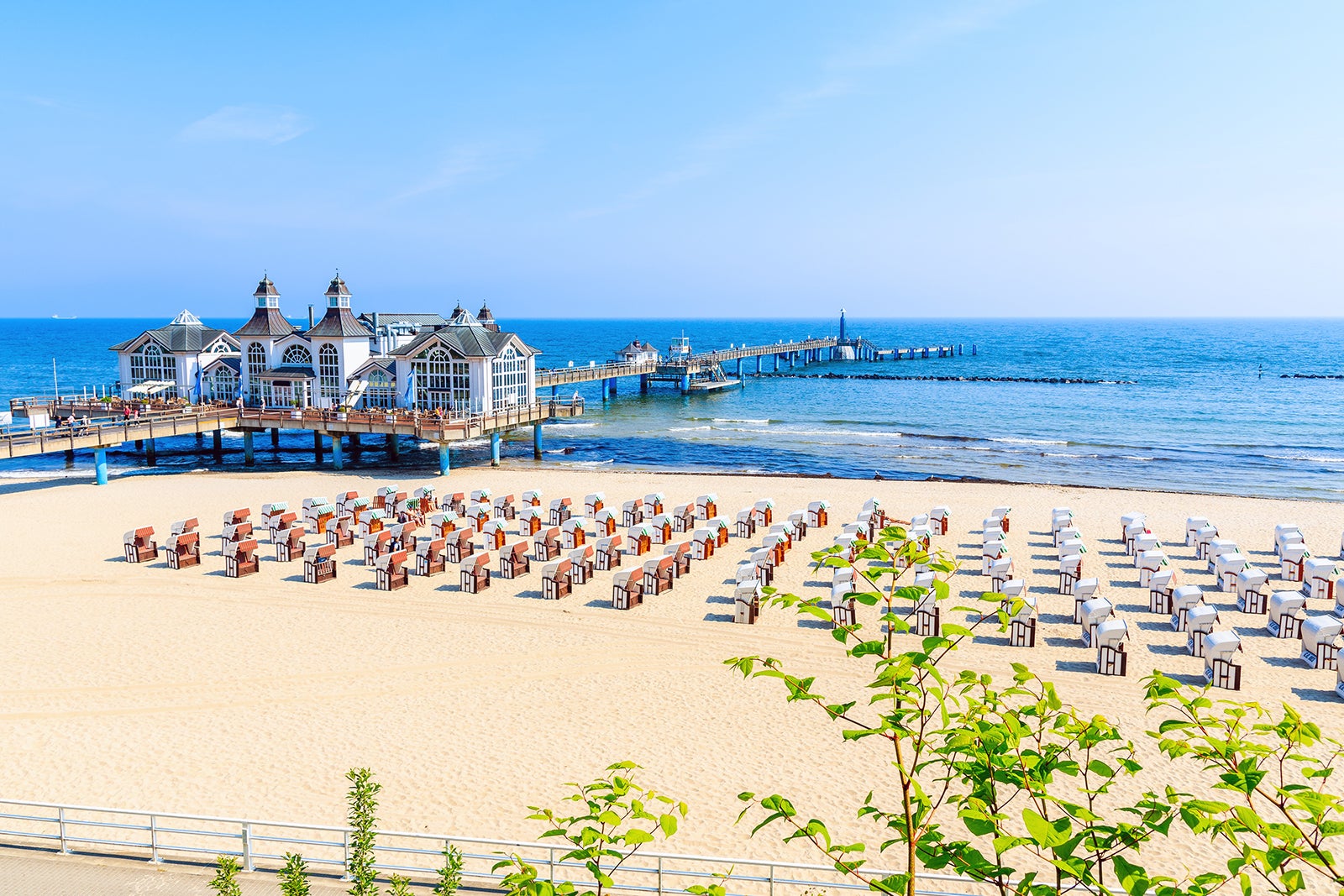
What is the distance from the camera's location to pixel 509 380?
40.9 m

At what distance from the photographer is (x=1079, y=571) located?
65.7ft

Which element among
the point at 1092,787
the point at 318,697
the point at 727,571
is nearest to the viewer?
the point at 1092,787

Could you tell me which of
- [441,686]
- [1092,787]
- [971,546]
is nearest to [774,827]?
[1092,787]

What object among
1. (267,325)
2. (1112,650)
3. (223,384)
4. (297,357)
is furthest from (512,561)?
(223,384)

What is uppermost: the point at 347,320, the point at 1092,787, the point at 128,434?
the point at 347,320

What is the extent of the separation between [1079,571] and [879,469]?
69.5ft

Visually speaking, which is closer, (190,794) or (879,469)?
(190,794)

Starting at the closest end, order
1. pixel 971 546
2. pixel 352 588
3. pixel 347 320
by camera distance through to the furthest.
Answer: pixel 352 588 → pixel 971 546 → pixel 347 320

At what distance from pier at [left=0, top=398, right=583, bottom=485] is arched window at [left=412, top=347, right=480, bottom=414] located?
4.42ft

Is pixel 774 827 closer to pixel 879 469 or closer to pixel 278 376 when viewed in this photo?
pixel 879 469

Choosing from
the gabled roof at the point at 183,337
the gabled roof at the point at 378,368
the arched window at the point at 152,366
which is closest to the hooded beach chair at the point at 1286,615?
the gabled roof at the point at 378,368

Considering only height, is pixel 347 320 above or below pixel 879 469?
above

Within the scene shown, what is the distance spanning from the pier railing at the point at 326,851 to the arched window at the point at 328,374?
32042 mm

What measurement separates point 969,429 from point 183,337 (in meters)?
41.4
